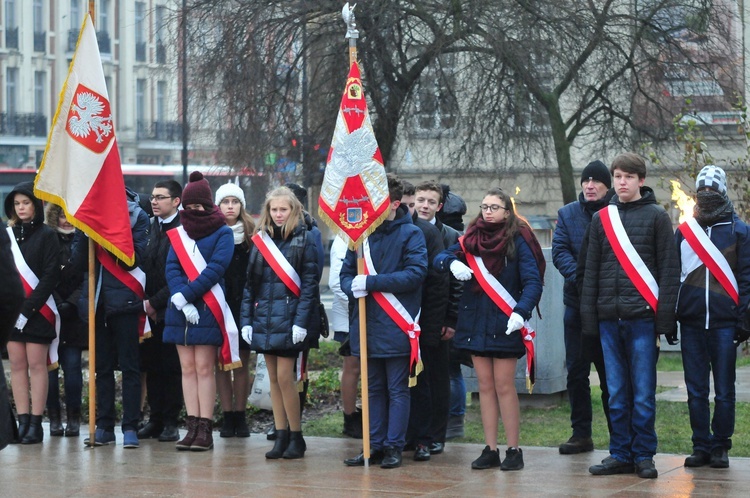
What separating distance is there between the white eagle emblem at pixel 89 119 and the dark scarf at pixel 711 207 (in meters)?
4.51

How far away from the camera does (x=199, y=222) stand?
31.6ft

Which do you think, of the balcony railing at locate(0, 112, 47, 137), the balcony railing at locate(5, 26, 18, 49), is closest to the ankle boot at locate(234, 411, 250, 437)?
the balcony railing at locate(0, 112, 47, 137)

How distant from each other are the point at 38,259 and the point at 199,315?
4.88ft

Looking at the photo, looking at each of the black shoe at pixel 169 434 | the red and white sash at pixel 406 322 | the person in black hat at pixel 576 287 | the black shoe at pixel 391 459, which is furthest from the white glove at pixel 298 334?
the person in black hat at pixel 576 287

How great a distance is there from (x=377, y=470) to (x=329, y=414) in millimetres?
2951

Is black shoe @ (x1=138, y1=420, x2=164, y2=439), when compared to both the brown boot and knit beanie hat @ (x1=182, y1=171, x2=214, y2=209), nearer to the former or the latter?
the brown boot

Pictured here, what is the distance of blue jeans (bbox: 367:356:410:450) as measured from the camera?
8.87 metres

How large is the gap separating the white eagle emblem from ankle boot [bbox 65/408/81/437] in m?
2.16

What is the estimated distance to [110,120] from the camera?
10320 millimetres

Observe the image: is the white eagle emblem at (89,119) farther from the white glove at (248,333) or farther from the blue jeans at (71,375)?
the white glove at (248,333)

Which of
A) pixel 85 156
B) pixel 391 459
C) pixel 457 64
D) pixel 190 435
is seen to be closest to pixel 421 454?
pixel 391 459

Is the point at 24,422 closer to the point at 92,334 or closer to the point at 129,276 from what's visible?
the point at 92,334

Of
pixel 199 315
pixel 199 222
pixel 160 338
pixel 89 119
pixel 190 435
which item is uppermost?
pixel 89 119

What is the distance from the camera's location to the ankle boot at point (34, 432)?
10.1m
